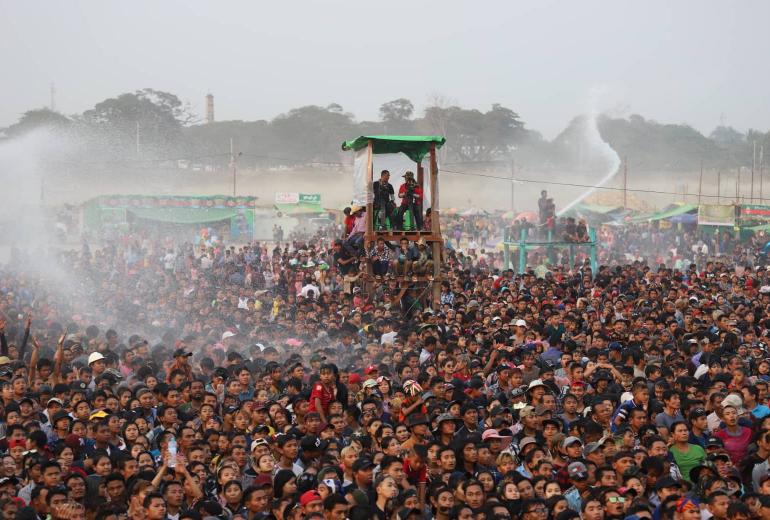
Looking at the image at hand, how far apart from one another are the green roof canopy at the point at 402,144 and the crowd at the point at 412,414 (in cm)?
240

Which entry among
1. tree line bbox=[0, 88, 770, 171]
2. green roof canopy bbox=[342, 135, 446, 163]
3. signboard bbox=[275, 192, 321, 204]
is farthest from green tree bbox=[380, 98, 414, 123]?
green roof canopy bbox=[342, 135, 446, 163]

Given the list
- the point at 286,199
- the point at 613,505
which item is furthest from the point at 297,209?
the point at 613,505

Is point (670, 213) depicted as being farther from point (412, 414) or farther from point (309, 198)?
point (412, 414)

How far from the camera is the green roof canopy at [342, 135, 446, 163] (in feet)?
57.3

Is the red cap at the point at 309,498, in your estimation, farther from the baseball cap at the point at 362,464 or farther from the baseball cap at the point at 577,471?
the baseball cap at the point at 577,471

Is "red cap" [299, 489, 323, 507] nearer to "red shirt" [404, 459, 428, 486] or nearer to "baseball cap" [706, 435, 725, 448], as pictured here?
"red shirt" [404, 459, 428, 486]

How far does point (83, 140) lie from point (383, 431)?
5365 cm

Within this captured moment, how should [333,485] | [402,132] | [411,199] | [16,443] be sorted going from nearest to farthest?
[333,485]
[16,443]
[411,199]
[402,132]

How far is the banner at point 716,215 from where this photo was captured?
1416 inches

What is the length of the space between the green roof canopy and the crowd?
7.88 ft

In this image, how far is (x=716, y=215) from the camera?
119 ft

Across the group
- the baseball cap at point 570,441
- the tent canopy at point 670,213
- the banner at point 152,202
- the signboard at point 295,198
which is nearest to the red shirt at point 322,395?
the baseball cap at point 570,441

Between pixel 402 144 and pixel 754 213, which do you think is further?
pixel 754 213

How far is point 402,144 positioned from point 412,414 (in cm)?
949
